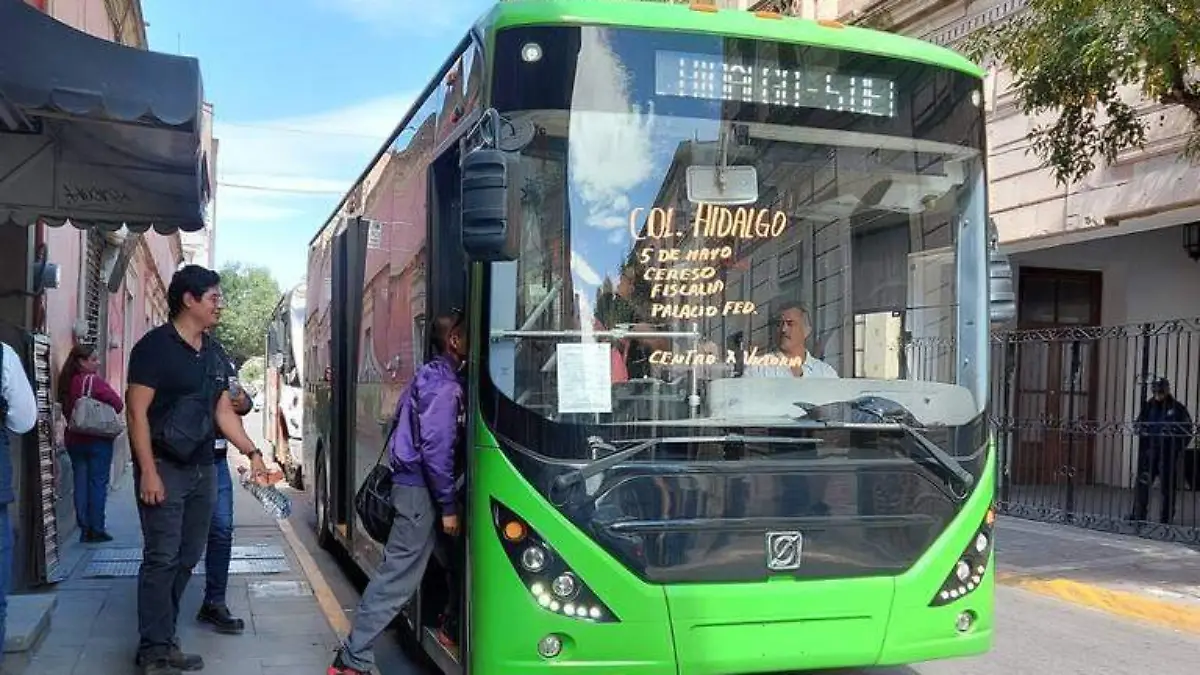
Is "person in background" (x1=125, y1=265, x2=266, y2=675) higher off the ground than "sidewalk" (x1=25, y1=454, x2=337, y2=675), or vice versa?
"person in background" (x1=125, y1=265, x2=266, y2=675)

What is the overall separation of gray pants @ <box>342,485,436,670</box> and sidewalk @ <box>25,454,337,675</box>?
913mm

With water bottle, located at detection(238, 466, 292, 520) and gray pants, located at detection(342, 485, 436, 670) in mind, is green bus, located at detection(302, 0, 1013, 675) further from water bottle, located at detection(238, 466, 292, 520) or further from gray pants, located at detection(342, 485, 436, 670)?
water bottle, located at detection(238, 466, 292, 520)

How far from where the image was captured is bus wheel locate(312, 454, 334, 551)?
368 inches

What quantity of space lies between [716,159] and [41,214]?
190 inches

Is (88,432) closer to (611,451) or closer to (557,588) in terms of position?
(557,588)

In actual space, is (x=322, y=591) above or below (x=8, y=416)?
below

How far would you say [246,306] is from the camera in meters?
66.8

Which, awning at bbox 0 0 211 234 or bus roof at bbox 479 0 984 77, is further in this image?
awning at bbox 0 0 211 234

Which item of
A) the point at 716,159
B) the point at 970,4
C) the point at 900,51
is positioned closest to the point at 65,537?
the point at 716,159

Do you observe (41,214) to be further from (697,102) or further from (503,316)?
(697,102)

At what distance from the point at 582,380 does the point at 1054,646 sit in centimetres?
425

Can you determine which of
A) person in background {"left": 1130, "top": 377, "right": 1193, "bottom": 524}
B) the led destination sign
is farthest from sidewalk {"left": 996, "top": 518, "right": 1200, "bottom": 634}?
the led destination sign

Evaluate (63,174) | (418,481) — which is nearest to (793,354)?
(418,481)

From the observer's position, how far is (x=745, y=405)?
426 centimetres
